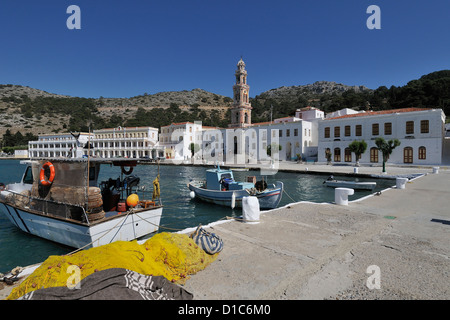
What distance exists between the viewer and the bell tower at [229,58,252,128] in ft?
168

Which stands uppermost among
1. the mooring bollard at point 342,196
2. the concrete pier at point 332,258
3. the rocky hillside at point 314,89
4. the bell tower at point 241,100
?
the rocky hillside at point 314,89

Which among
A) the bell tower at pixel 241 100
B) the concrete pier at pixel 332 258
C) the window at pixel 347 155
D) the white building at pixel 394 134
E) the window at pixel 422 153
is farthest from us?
the bell tower at pixel 241 100

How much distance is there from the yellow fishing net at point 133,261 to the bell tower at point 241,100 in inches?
1910

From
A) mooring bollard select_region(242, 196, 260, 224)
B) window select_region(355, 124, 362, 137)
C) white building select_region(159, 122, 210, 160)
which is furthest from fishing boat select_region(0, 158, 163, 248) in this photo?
white building select_region(159, 122, 210, 160)

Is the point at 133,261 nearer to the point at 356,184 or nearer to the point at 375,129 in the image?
the point at 356,184

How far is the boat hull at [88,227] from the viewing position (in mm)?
7084

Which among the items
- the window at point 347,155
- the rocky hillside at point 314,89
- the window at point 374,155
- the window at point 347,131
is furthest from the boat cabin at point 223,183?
the rocky hillside at point 314,89

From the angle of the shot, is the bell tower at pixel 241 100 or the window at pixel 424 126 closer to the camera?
the window at pixel 424 126

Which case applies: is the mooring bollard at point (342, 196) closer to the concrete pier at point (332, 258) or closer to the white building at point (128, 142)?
the concrete pier at point (332, 258)

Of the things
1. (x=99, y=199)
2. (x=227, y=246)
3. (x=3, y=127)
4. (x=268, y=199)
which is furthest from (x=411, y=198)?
(x=3, y=127)

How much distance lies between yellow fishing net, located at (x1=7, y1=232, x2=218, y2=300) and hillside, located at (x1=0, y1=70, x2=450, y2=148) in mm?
69202

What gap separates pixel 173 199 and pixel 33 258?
32.9 ft

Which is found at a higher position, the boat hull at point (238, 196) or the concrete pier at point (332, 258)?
the concrete pier at point (332, 258)
